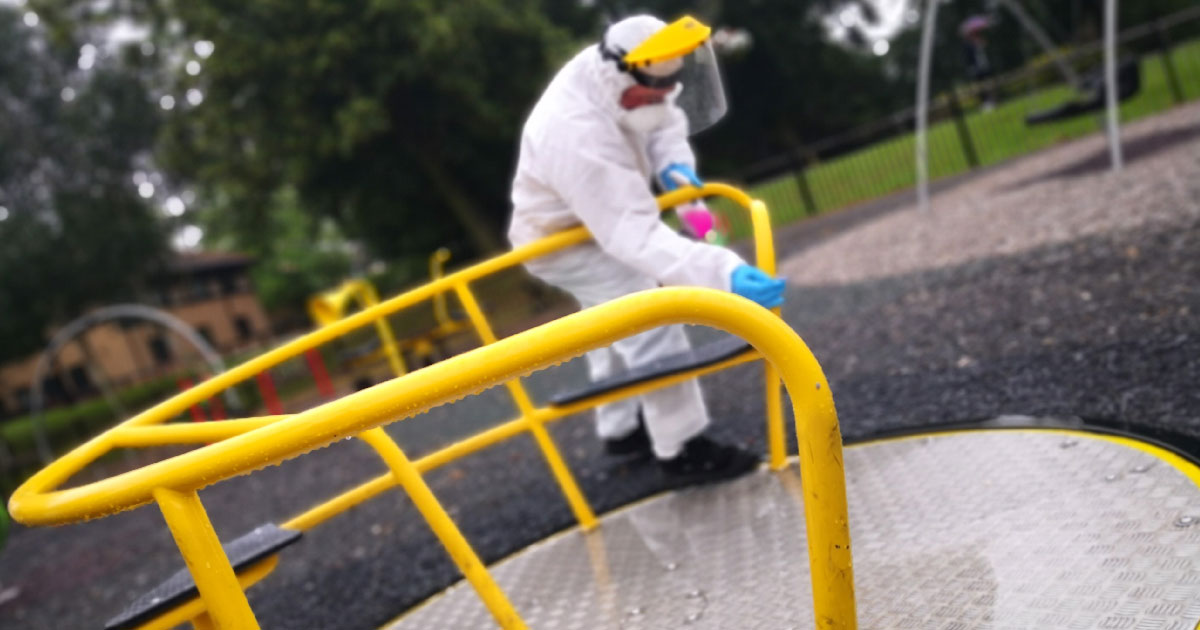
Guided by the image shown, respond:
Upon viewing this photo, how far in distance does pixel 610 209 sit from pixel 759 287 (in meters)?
0.60

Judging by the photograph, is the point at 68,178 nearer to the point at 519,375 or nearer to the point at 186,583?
the point at 186,583

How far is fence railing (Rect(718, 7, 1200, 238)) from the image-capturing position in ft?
39.9

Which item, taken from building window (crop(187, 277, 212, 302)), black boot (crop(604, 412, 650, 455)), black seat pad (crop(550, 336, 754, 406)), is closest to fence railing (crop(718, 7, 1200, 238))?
black boot (crop(604, 412, 650, 455))

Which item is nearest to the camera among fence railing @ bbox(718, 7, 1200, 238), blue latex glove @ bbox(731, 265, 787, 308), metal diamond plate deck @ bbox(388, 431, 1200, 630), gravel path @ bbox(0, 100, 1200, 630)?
metal diamond plate deck @ bbox(388, 431, 1200, 630)

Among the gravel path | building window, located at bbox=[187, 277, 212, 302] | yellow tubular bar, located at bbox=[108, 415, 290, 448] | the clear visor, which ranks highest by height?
building window, located at bbox=[187, 277, 212, 302]

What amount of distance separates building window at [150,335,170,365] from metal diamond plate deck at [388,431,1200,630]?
38.7 metres

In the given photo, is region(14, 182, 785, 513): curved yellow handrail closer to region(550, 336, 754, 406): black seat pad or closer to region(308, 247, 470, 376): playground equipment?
region(550, 336, 754, 406): black seat pad

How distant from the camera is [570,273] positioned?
2.76 m

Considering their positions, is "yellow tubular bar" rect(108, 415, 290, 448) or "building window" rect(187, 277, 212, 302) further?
"building window" rect(187, 277, 212, 302)

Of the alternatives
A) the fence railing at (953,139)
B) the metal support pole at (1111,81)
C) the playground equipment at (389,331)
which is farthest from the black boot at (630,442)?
the fence railing at (953,139)

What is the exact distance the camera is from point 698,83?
2.75m

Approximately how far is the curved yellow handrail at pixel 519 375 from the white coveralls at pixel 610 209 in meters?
0.97

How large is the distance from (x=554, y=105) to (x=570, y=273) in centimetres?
53

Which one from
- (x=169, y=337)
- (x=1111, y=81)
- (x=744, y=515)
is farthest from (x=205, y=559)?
(x=169, y=337)
